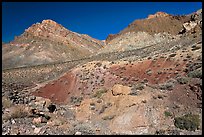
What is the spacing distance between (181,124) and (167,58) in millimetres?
12969

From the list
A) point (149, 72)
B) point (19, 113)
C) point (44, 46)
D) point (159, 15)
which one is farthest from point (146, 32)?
point (19, 113)

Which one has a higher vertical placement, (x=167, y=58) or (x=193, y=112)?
(x=167, y=58)

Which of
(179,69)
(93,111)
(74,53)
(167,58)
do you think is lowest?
(93,111)

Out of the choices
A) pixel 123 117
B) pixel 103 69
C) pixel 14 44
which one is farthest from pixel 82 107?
pixel 14 44

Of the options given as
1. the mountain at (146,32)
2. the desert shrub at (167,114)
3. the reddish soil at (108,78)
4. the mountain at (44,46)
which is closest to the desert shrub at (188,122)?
the desert shrub at (167,114)

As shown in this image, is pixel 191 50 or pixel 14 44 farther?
pixel 14 44

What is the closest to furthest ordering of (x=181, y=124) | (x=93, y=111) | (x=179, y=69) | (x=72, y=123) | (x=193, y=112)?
(x=181, y=124) → (x=193, y=112) → (x=72, y=123) → (x=93, y=111) → (x=179, y=69)

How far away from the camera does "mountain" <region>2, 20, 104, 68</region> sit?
Answer: 7962 cm

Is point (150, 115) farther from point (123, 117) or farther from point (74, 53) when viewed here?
point (74, 53)

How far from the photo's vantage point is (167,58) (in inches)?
996

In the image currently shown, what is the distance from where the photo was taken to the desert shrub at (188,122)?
1271cm

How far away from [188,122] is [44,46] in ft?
251

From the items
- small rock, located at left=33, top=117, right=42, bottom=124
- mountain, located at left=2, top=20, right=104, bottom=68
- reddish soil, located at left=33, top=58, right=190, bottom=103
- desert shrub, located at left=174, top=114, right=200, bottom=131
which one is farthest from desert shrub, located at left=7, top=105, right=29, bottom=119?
mountain, located at left=2, top=20, right=104, bottom=68

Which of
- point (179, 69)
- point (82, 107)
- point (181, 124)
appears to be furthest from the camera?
point (179, 69)
